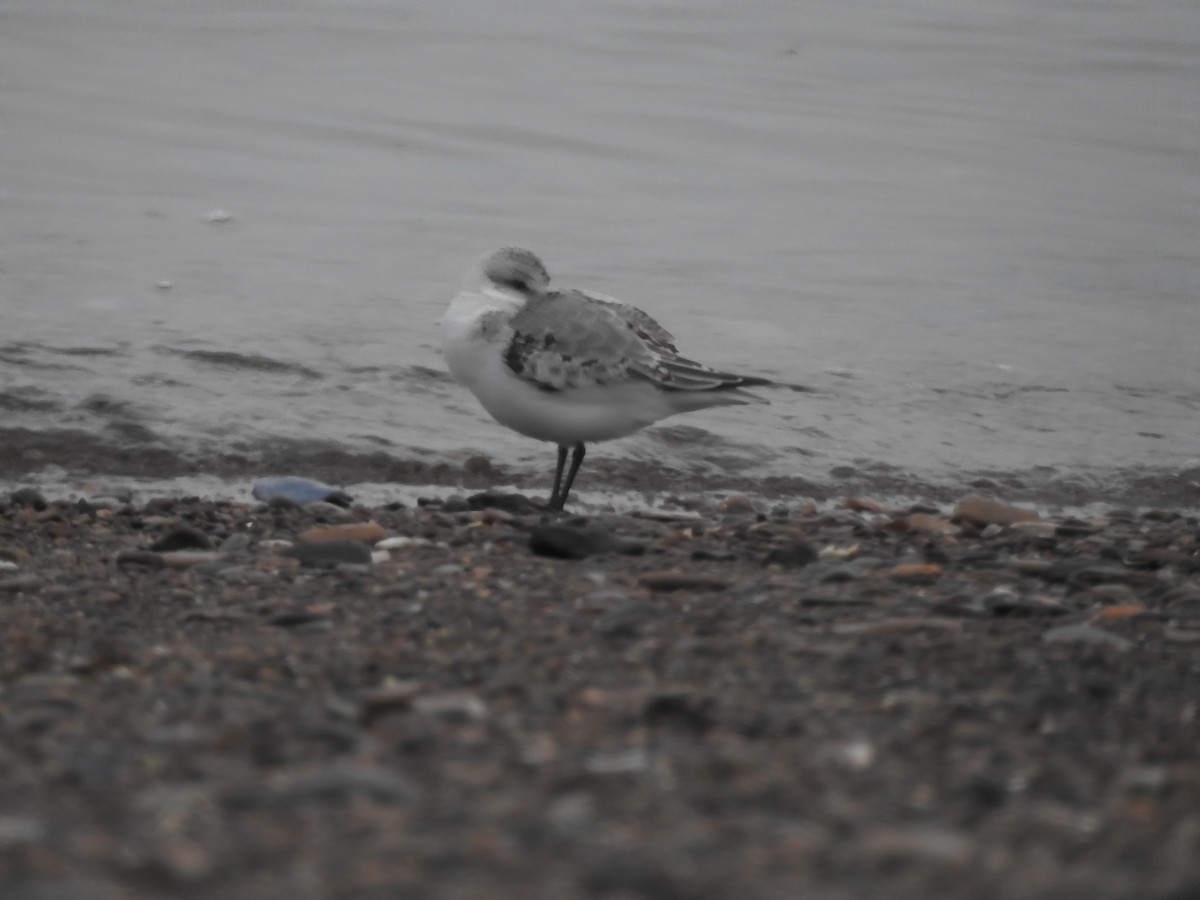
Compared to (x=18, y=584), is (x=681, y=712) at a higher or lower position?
higher

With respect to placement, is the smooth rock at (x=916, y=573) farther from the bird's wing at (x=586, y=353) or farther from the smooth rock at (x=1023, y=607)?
the bird's wing at (x=586, y=353)

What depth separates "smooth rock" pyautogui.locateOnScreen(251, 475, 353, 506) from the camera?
7078 mm

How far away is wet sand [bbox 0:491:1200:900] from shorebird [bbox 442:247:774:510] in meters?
0.91

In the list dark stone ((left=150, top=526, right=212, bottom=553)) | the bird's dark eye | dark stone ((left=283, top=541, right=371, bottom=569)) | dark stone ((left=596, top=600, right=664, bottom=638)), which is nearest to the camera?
dark stone ((left=596, top=600, right=664, bottom=638))

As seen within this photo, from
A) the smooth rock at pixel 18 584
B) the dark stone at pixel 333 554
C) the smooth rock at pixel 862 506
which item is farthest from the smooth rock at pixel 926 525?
the smooth rock at pixel 18 584

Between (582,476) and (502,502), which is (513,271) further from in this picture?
(582,476)

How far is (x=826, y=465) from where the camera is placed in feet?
28.7

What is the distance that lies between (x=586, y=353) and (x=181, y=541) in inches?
71.7

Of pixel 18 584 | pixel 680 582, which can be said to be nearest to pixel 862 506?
pixel 680 582

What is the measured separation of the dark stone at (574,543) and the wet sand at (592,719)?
0.05 ft

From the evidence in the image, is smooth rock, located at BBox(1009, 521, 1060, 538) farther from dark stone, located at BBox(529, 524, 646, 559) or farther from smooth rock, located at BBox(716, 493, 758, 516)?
dark stone, located at BBox(529, 524, 646, 559)

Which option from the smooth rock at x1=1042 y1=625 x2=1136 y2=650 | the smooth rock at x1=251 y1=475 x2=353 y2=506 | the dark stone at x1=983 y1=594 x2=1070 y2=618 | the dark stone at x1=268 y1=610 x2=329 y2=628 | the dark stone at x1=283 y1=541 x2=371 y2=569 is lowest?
the smooth rock at x1=251 y1=475 x2=353 y2=506

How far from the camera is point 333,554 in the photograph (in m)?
5.39

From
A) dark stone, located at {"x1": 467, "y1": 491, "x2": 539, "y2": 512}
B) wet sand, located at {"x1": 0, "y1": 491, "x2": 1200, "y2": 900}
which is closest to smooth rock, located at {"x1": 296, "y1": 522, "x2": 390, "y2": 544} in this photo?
wet sand, located at {"x1": 0, "y1": 491, "x2": 1200, "y2": 900}
